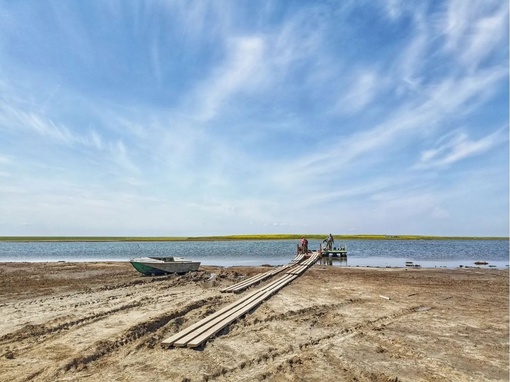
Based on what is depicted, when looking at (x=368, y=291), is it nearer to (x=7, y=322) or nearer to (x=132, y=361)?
(x=132, y=361)

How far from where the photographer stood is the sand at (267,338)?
5.76 m

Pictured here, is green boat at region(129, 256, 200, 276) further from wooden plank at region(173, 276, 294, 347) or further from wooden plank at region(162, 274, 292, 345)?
wooden plank at region(173, 276, 294, 347)

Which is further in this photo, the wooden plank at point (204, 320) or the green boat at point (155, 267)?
the green boat at point (155, 267)

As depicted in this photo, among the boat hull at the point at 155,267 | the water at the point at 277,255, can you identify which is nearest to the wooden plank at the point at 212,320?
the boat hull at the point at 155,267

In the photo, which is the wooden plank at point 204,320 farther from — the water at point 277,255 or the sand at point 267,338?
the water at point 277,255

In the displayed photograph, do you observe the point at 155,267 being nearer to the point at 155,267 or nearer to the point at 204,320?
the point at 155,267

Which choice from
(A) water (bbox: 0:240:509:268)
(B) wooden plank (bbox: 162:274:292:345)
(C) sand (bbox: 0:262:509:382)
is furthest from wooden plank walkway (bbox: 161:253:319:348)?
(A) water (bbox: 0:240:509:268)

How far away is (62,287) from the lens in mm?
16281

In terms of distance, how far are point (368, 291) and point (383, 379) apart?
30.4ft

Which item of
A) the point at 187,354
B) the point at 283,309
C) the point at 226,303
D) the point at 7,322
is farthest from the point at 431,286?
the point at 7,322

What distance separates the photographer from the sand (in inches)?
227

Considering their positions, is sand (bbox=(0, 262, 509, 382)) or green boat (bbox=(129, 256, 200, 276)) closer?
sand (bbox=(0, 262, 509, 382))

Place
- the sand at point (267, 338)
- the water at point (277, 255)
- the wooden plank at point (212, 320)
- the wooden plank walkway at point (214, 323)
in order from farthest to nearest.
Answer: the water at point (277, 255), the wooden plank at point (212, 320), the wooden plank walkway at point (214, 323), the sand at point (267, 338)

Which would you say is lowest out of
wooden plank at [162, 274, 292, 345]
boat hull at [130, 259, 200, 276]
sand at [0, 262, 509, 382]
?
sand at [0, 262, 509, 382]
